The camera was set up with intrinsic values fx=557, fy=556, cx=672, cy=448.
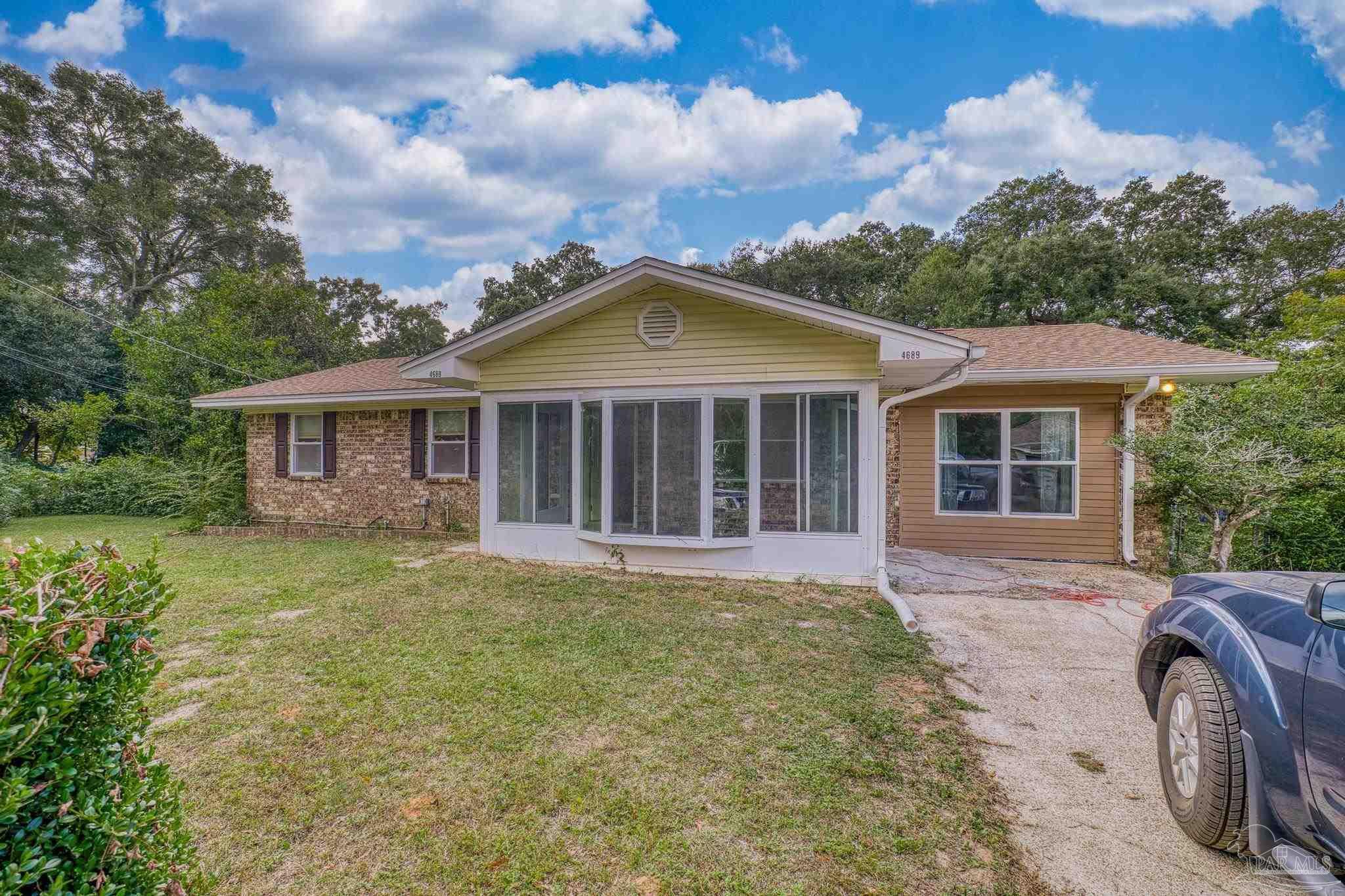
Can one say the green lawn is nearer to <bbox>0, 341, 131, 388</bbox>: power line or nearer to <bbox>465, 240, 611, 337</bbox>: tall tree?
<bbox>0, 341, 131, 388</bbox>: power line

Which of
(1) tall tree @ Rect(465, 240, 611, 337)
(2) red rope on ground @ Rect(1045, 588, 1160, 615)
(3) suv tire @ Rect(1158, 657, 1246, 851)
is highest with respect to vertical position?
(1) tall tree @ Rect(465, 240, 611, 337)

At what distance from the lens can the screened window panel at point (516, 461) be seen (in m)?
7.47

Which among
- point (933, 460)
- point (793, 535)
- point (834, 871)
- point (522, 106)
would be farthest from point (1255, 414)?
point (522, 106)

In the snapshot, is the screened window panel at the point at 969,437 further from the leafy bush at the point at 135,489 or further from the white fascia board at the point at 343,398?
the leafy bush at the point at 135,489

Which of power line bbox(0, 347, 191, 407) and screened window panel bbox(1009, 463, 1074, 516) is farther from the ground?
power line bbox(0, 347, 191, 407)

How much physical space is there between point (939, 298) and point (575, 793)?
2120 centimetres

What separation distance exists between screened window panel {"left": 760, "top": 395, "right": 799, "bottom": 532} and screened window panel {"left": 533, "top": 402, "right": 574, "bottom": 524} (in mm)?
2505

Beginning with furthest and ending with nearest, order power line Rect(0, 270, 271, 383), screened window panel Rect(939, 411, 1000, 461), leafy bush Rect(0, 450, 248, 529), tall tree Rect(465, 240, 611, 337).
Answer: tall tree Rect(465, 240, 611, 337) < power line Rect(0, 270, 271, 383) < leafy bush Rect(0, 450, 248, 529) < screened window panel Rect(939, 411, 1000, 461)

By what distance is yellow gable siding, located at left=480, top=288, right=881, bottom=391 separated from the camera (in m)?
6.29

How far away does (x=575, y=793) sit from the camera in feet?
8.25

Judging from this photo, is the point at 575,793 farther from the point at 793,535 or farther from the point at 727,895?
the point at 793,535

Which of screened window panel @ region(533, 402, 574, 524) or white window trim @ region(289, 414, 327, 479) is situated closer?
screened window panel @ region(533, 402, 574, 524)

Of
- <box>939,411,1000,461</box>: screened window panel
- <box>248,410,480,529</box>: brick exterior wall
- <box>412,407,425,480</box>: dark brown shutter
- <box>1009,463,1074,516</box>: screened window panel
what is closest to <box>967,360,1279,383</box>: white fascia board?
<box>939,411,1000,461</box>: screened window panel

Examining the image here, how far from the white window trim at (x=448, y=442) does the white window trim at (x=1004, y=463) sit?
7.68 meters
